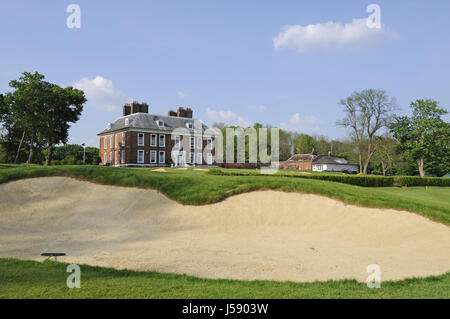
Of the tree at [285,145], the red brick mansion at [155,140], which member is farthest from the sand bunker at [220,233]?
the tree at [285,145]

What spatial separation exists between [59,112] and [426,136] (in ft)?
215

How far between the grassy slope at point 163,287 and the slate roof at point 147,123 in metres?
54.9

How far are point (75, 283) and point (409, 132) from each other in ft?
243

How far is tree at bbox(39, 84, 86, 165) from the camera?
4825 cm

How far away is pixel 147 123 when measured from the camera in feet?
204

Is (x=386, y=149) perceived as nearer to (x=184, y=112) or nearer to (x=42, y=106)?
(x=184, y=112)

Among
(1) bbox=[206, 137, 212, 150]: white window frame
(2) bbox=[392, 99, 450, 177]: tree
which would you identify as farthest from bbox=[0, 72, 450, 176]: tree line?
(1) bbox=[206, 137, 212, 150]: white window frame

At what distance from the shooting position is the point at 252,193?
1675cm

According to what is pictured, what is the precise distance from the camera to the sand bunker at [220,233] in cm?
841

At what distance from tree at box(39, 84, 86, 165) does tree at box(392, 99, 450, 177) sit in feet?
188

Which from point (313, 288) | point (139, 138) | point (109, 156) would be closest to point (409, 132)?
point (139, 138)

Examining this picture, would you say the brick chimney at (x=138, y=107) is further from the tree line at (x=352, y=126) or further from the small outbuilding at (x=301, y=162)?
the small outbuilding at (x=301, y=162)

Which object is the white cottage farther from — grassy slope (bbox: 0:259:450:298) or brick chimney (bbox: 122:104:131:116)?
grassy slope (bbox: 0:259:450:298)

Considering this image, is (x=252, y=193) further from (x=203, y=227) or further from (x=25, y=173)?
(x=25, y=173)
